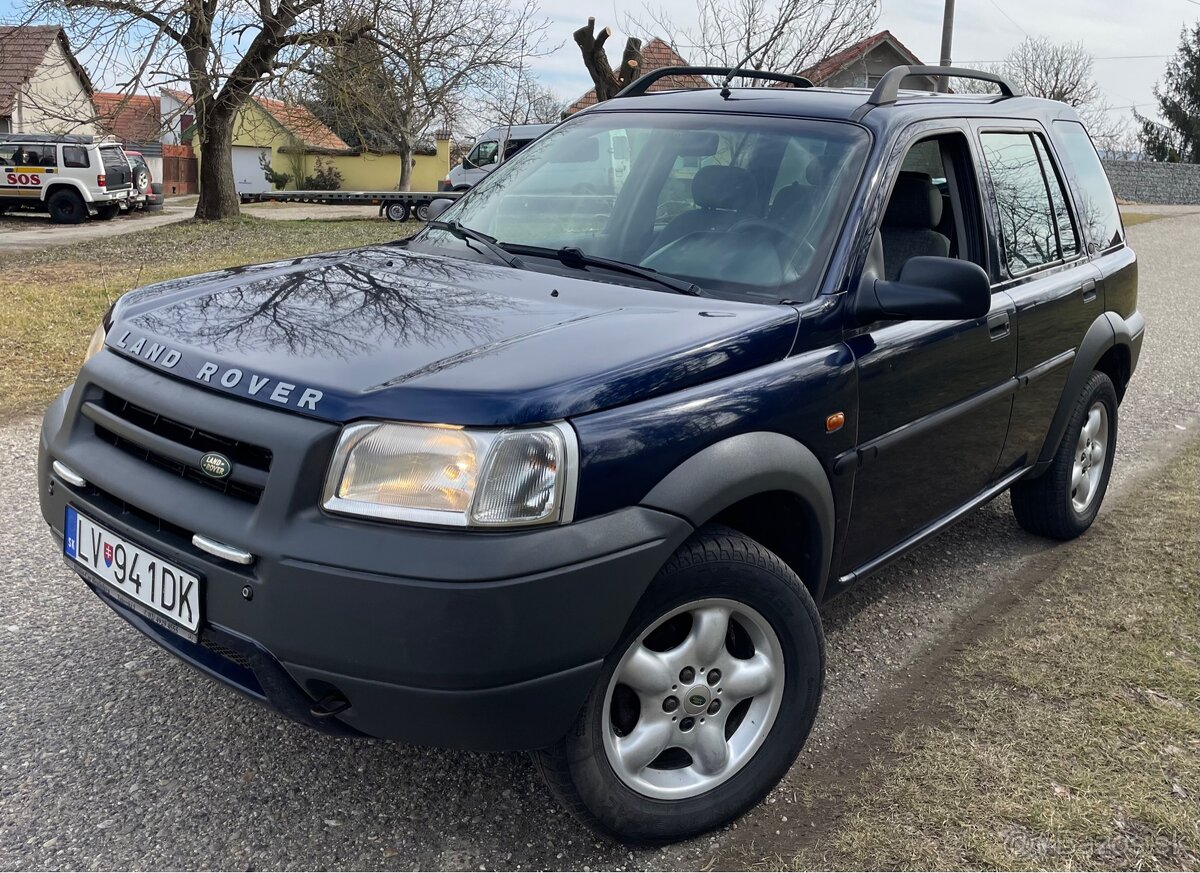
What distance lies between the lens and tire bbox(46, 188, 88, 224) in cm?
2553

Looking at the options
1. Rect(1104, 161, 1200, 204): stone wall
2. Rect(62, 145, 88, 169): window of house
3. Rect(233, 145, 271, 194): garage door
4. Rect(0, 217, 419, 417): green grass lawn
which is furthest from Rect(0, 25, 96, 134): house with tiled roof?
Rect(1104, 161, 1200, 204): stone wall

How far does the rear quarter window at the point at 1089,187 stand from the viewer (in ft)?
14.2

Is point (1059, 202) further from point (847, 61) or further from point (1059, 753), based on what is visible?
point (847, 61)

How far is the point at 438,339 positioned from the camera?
240 centimetres

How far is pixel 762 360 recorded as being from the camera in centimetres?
260

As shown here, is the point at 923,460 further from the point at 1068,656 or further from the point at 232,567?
the point at 232,567

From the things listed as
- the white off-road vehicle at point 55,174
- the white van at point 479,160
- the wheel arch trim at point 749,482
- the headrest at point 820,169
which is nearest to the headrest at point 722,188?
the headrest at point 820,169

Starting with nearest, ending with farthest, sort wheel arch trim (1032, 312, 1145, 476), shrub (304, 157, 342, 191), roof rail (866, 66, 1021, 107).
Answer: roof rail (866, 66, 1021, 107)
wheel arch trim (1032, 312, 1145, 476)
shrub (304, 157, 342, 191)

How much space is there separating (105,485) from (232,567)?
51 cm

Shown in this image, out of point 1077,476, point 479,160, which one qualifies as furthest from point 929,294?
point 479,160

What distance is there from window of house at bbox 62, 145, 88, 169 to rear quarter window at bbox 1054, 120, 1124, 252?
2597 cm

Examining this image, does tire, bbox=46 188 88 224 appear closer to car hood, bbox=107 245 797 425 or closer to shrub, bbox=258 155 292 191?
shrub, bbox=258 155 292 191

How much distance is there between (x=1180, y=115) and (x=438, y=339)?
2205 inches

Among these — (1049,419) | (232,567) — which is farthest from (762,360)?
(1049,419)
